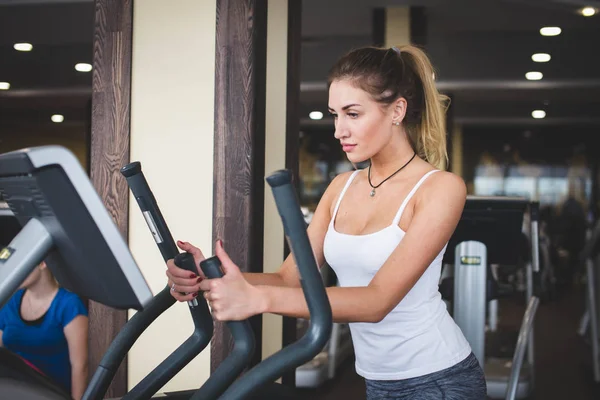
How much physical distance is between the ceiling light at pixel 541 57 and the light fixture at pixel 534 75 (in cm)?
70

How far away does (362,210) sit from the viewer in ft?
5.57

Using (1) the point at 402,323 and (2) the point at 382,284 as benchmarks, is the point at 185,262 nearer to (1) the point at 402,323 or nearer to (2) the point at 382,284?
(2) the point at 382,284

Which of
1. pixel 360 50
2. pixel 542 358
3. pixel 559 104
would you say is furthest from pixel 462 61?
pixel 360 50

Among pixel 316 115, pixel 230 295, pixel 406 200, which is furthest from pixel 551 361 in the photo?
pixel 316 115

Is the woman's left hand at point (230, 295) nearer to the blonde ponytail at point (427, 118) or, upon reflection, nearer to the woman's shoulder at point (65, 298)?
the blonde ponytail at point (427, 118)

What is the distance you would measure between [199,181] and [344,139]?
109 cm

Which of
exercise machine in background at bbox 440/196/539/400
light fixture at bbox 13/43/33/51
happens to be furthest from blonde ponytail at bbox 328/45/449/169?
light fixture at bbox 13/43/33/51

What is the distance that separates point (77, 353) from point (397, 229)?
4.40 feet

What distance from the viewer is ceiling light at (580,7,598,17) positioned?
588cm

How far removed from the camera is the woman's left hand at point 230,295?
1086 millimetres

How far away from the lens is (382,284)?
4.55ft

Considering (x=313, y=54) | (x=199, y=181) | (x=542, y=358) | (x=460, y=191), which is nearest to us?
(x=460, y=191)

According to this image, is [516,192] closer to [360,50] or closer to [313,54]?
[313,54]

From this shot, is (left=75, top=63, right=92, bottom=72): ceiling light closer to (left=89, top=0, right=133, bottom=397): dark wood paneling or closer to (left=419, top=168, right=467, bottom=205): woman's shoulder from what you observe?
(left=89, top=0, right=133, bottom=397): dark wood paneling
